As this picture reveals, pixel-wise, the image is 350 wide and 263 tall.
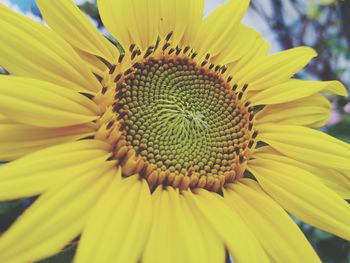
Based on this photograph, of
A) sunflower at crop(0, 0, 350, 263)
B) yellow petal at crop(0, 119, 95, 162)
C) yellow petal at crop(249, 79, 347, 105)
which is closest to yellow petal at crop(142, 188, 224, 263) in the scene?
sunflower at crop(0, 0, 350, 263)

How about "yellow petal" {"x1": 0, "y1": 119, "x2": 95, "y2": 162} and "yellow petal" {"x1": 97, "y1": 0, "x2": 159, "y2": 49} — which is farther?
"yellow petal" {"x1": 97, "y1": 0, "x2": 159, "y2": 49}

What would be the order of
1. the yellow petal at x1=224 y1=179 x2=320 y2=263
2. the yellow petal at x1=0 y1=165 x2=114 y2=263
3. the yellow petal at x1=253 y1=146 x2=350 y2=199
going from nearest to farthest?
the yellow petal at x1=0 y1=165 x2=114 y2=263 < the yellow petal at x1=224 y1=179 x2=320 y2=263 < the yellow petal at x1=253 y1=146 x2=350 y2=199

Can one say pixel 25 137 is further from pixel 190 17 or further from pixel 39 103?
pixel 190 17

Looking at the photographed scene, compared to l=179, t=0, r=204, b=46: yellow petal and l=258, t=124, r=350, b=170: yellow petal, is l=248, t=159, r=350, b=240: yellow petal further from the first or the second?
l=179, t=0, r=204, b=46: yellow petal

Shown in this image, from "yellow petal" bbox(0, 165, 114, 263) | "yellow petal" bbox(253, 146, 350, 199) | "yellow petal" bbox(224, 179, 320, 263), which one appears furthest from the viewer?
"yellow petal" bbox(253, 146, 350, 199)

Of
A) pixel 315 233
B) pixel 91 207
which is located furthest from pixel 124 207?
pixel 315 233

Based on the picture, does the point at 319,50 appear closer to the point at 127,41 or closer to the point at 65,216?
the point at 127,41
